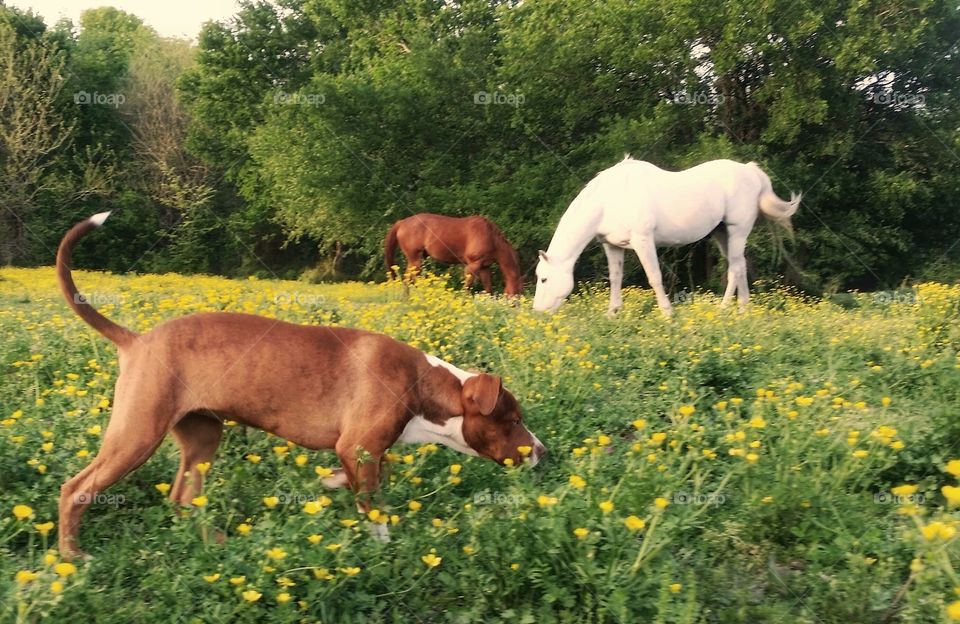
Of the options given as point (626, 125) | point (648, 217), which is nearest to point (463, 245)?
point (648, 217)

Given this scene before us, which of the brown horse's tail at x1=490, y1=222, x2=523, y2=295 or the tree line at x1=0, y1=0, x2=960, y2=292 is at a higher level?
the tree line at x1=0, y1=0, x2=960, y2=292

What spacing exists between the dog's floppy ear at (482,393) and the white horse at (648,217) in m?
5.84

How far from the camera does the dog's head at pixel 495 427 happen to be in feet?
13.3

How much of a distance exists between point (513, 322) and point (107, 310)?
3840 mm

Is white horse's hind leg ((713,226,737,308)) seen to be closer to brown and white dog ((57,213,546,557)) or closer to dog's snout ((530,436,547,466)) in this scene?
dog's snout ((530,436,547,466))

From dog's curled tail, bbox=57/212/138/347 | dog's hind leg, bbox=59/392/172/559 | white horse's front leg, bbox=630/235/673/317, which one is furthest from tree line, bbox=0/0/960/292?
dog's hind leg, bbox=59/392/172/559

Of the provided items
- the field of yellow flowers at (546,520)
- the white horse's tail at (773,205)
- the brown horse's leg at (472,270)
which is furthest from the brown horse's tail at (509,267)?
the field of yellow flowers at (546,520)

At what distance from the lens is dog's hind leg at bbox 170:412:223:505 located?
398cm

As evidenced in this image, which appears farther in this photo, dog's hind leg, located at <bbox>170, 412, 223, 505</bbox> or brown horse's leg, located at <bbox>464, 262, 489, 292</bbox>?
brown horse's leg, located at <bbox>464, 262, 489, 292</bbox>

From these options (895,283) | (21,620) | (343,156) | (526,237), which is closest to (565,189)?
(526,237)

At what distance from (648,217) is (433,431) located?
6569 millimetres

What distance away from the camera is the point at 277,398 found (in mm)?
3855

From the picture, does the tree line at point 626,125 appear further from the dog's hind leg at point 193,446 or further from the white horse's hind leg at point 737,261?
the dog's hind leg at point 193,446

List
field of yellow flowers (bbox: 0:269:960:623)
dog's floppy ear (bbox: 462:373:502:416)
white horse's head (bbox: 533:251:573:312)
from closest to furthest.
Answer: field of yellow flowers (bbox: 0:269:960:623)
dog's floppy ear (bbox: 462:373:502:416)
white horse's head (bbox: 533:251:573:312)
